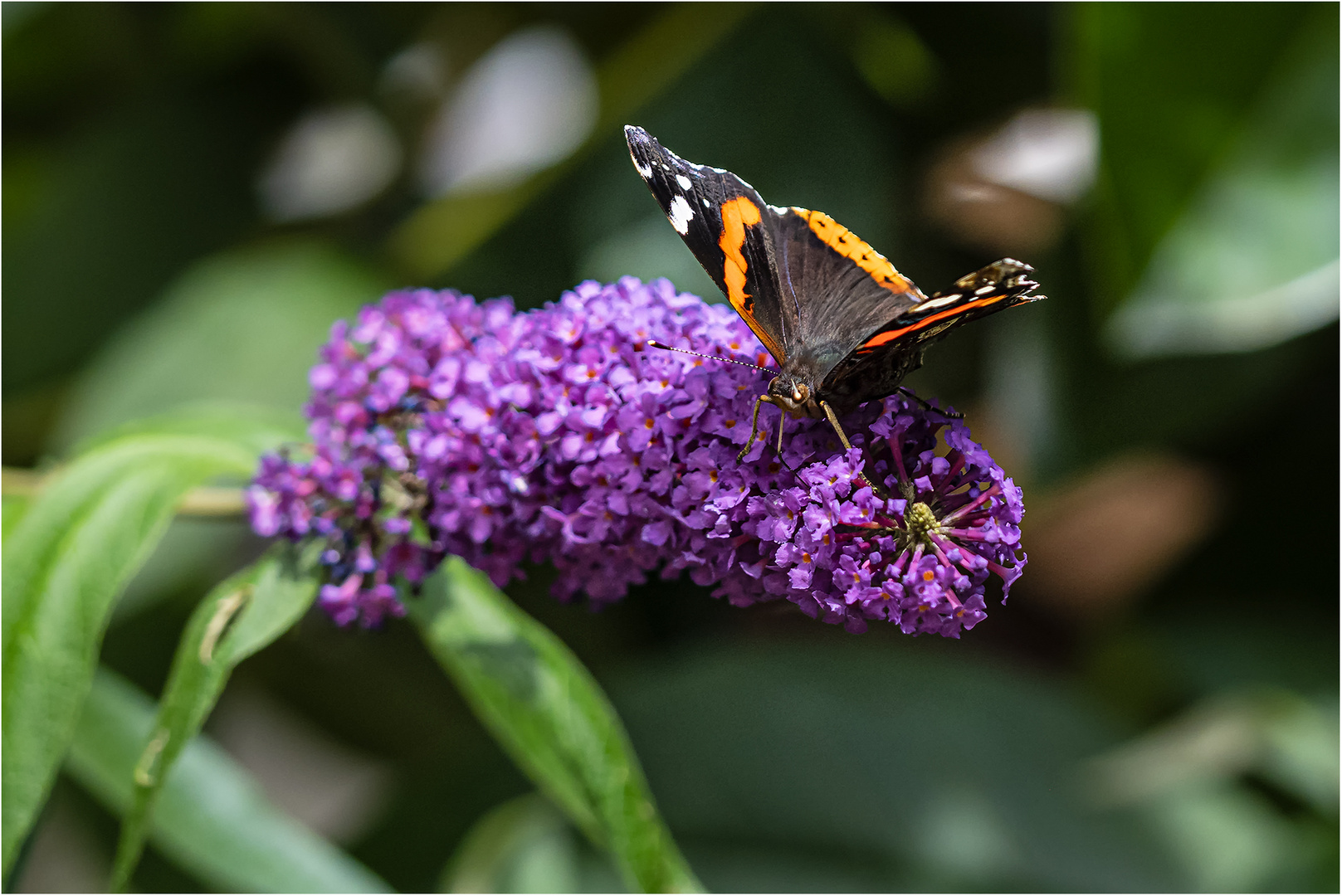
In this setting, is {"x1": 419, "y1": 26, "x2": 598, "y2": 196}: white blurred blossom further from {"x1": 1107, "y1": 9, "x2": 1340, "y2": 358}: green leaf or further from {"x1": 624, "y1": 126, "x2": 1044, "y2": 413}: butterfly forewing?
{"x1": 624, "y1": 126, "x2": 1044, "y2": 413}: butterfly forewing

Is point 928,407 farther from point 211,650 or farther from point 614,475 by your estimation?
point 211,650

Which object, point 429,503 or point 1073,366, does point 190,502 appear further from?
point 1073,366

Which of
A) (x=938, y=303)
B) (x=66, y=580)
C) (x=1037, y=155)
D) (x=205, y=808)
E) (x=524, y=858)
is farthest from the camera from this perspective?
(x=1037, y=155)

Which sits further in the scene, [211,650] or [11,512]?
[11,512]

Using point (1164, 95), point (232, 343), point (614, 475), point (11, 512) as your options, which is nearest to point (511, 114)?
point (232, 343)

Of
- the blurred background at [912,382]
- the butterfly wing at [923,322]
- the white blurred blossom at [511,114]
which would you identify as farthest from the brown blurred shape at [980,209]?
the butterfly wing at [923,322]

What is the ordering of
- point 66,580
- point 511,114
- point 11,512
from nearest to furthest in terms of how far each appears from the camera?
point 66,580
point 11,512
point 511,114
